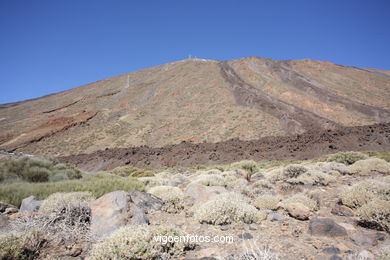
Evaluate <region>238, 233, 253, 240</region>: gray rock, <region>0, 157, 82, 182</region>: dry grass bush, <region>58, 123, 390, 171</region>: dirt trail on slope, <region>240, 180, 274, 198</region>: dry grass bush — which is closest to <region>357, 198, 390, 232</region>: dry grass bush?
<region>238, 233, 253, 240</region>: gray rock

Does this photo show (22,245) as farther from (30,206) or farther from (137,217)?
(30,206)

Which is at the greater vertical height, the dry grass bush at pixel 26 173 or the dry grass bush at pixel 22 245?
the dry grass bush at pixel 26 173

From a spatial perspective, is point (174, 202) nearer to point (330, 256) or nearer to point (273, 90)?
point (330, 256)

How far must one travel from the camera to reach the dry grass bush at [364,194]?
187 inches

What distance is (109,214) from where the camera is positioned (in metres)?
4.09

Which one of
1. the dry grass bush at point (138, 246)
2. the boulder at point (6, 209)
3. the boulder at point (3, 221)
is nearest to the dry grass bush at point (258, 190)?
the dry grass bush at point (138, 246)

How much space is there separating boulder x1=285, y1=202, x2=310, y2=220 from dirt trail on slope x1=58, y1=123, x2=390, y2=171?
17.1 meters

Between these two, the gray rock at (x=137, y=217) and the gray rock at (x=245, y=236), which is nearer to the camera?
the gray rock at (x=245, y=236)

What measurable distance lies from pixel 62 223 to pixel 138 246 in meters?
1.55

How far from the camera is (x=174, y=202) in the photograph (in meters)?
5.67

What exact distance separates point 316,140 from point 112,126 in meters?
32.0

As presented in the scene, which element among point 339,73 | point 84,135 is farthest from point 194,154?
point 339,73

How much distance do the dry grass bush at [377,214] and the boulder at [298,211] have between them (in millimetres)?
949

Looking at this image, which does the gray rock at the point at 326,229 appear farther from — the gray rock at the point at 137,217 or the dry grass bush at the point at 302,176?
the dry grass bush at the point at 302,176
